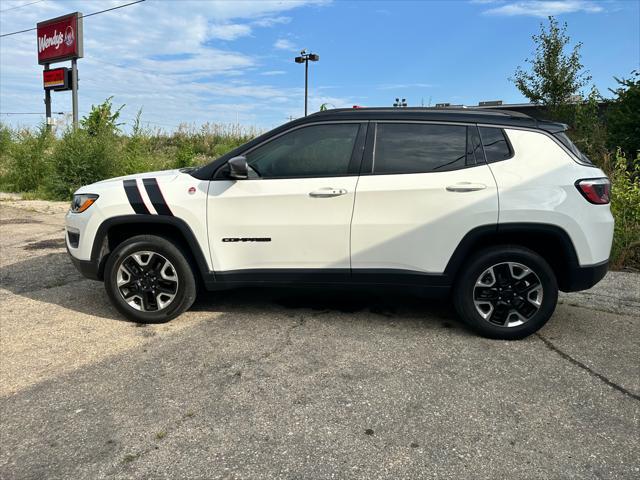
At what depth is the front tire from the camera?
4.21 meters

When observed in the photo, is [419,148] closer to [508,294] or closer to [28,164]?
[508,294]

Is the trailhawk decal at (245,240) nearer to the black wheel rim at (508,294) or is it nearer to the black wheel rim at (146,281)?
the black wheel rim at (146,281)

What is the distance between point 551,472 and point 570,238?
6.41 feet

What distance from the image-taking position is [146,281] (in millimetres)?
4277

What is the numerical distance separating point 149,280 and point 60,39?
22447mm

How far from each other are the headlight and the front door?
108 centimetres

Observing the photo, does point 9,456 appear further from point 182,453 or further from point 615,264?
point 615,264

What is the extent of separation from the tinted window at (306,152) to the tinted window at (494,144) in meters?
1.04

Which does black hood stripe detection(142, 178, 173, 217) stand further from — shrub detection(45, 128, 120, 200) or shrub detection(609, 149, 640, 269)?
shrub detection(45, 128, 120, 200)

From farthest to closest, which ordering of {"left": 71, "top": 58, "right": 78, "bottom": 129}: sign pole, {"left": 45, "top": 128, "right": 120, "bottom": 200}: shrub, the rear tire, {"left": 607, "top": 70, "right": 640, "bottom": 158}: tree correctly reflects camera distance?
{"left": 71, "top": 58, "right": 78, "bottom": 129}: sign pole → {"left": 45, "top": 128, "right": 120, "bottom": 200}: shrub → {"left": 607, "top": 70, "right": 640, "bottom": 158}: tree → the rear tire

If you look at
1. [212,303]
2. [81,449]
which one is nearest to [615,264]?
[212,303]

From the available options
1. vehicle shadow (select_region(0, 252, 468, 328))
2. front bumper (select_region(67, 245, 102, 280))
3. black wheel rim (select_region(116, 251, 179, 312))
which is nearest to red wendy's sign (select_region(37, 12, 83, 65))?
vehicle shadow (select_region(0, 252, 468, 328))

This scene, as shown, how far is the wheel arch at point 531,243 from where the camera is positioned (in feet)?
12.5

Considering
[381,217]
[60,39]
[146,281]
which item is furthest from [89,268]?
[60,39]
